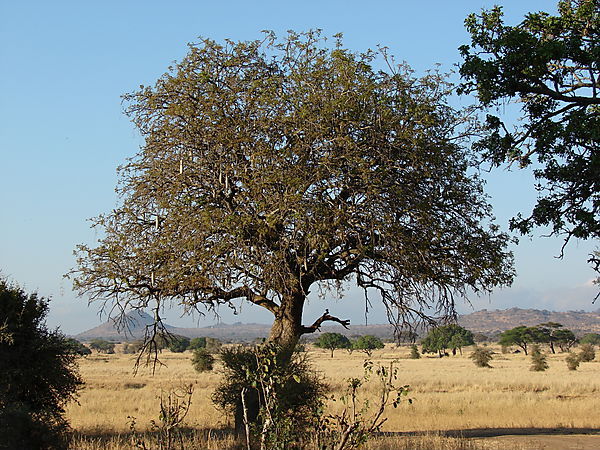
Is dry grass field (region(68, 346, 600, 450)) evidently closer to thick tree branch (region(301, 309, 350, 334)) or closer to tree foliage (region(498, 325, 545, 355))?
thick tree branch (region(301, 309, 350, 334))

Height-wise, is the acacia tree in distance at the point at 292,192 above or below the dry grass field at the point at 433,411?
above

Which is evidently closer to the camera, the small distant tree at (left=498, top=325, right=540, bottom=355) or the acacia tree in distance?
the acacia tree in distance

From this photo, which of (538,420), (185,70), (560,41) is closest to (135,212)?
(185,70)

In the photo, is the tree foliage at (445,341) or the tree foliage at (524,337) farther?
the tree foliage at (524,337)

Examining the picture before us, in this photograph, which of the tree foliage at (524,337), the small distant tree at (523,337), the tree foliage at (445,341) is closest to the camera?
the tree foliage at (445,341)

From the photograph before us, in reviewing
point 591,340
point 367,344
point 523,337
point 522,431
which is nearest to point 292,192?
point 522,431

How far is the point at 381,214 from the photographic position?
12820mm

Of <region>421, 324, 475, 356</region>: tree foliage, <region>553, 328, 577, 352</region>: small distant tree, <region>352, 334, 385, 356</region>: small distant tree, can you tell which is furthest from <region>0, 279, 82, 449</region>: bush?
<region>553, 328, 577, 352</region>: small distant tree

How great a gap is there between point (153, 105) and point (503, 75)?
23.5 feet

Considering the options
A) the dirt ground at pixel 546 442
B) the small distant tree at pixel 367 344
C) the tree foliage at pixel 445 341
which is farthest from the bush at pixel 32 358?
the tree foliage at pixel 445 341

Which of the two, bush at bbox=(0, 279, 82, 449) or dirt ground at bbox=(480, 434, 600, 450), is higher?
bush at bbox=(0, 279, 82, 449)

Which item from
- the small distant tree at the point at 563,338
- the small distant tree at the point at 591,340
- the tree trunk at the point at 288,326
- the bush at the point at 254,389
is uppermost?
the tree trunk at the point at 288,326

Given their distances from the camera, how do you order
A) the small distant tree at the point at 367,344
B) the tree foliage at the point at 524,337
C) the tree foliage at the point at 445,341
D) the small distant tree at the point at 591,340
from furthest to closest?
the small distant tree at the point at 591,340, the tree foliage at the point at 524,337, the tree foliage at the point at 445,341, the small distant tree at the point at 367,344

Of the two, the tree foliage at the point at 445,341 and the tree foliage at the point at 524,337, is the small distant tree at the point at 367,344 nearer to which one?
the tree foliage at the point at 445,341
